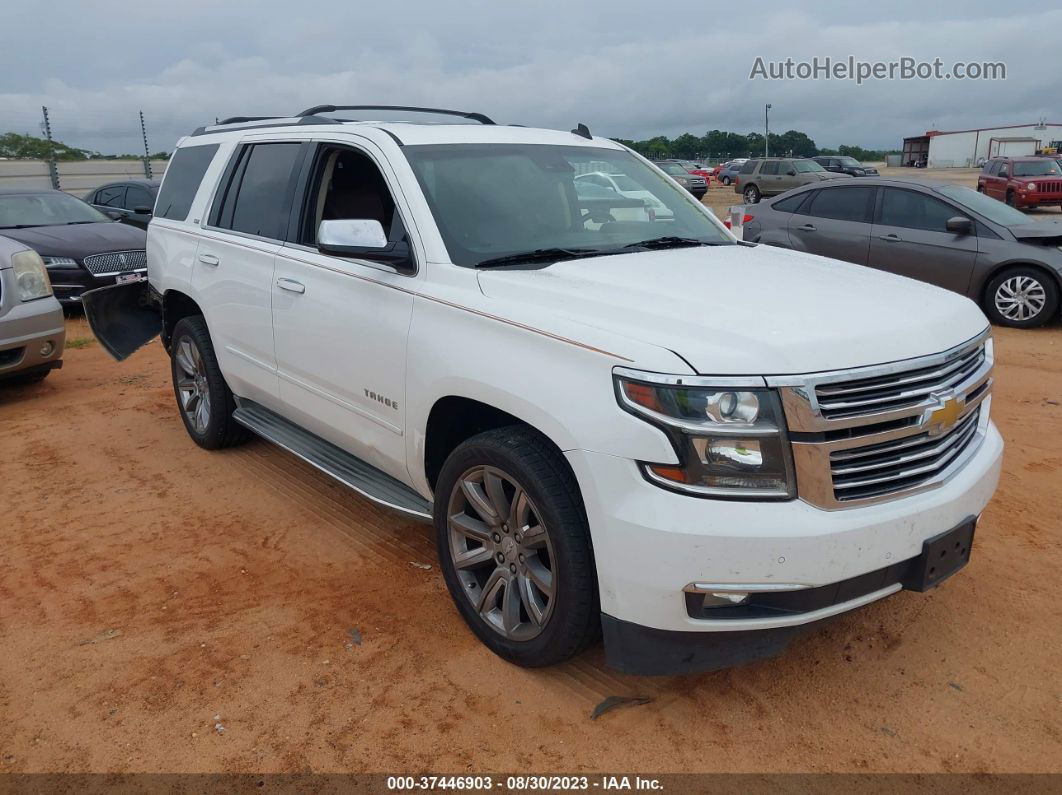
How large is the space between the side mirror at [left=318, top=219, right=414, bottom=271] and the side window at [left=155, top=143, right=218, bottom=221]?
240cm

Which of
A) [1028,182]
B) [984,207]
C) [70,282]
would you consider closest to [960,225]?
[984,207]

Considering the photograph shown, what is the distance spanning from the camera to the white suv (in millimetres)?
2477

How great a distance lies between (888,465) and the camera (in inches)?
103

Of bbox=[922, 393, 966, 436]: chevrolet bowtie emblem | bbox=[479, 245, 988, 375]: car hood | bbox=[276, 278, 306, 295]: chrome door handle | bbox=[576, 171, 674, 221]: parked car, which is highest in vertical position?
bbox=[576, 171, 674, 221]: parked car

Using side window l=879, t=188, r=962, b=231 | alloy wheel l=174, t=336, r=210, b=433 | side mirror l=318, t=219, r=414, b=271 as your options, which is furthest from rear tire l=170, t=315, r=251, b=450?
side window l=879, t=188, r=962, b=231

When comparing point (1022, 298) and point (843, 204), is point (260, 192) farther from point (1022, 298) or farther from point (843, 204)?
point (1022, 298)

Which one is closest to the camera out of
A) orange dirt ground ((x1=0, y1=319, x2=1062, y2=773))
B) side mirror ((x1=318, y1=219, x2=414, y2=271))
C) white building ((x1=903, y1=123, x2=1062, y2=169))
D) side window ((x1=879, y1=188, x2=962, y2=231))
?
orange dirt ground ((x1=0, y1=319, x2=1062, y2=773))

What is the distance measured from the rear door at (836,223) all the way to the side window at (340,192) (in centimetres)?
686

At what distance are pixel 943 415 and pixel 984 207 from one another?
820 centimetres

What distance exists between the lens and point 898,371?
2.59 metres

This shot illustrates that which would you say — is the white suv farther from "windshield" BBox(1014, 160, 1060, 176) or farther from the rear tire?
"windshield" BBox(1014, 160, 1060, 176)

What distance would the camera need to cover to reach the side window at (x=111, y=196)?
15125mm

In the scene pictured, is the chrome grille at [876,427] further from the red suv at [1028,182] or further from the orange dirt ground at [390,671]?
the red suv at [1028,182]

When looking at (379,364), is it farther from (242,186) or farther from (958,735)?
(958,735)
